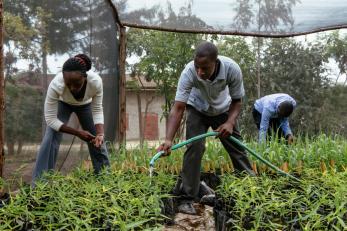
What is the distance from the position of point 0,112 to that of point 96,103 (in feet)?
2.81

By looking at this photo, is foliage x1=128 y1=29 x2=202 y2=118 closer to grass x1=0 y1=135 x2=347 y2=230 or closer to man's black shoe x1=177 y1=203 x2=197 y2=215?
man's black shoe x1=177 y1=203 x2=197 y2=215

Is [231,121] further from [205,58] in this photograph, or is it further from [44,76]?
[44,76]

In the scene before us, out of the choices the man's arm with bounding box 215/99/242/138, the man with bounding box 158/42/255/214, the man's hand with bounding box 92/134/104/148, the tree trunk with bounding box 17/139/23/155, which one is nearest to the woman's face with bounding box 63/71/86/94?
the man's hand with bounding box 92/134/104/148

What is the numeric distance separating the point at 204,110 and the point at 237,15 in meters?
2.27

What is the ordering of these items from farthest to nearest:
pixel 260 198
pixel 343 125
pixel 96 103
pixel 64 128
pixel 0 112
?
1. pixel 343 125
2. pixel 96 103
3. pixel 64 128
4. pixel 0 112
5. pixel 260 198

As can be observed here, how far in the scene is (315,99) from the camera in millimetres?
7973

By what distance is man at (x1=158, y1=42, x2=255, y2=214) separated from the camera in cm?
335

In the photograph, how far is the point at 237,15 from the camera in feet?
18.2

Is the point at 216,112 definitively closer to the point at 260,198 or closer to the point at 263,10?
the point at 260,198

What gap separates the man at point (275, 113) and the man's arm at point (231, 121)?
1260mm

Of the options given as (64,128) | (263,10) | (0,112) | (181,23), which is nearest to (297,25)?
(263,10)

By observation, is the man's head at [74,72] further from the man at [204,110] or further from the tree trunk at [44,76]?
the man at [204,110]

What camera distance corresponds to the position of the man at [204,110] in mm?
3354

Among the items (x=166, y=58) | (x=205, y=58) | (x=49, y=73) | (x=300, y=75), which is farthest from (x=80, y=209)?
(x=300, y=75)
